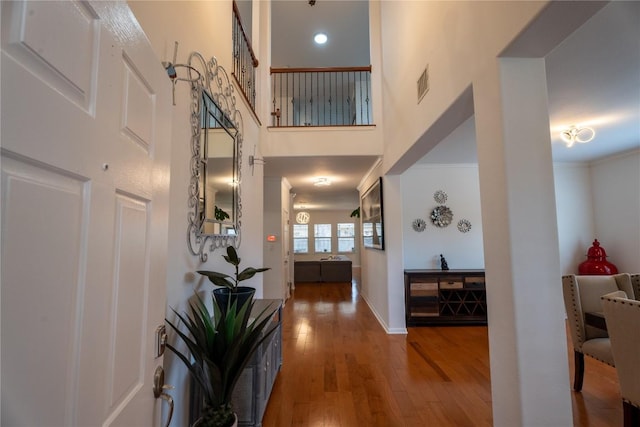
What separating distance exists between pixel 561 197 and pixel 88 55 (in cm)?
612

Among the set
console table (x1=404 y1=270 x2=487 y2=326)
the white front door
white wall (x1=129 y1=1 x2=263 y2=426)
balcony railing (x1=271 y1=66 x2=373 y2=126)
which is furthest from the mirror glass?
console table (x1=404 y1=270 x2=487 y2=326)

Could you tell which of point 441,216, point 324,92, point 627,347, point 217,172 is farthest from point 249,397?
point 324,92

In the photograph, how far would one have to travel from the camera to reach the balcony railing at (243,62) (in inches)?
118

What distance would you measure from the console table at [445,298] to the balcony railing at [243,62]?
11.3 feet

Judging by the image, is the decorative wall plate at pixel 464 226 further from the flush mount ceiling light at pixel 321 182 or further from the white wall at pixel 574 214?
the flush mount ceiling light at pixel 321 182

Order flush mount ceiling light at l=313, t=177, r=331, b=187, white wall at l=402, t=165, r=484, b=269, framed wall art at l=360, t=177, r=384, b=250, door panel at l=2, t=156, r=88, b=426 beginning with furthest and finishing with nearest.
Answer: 1. flush mount ceiling light at l=313, t=177, r=331, b=187
2. white wall at l=402, t=165, r=484, b=269
3. framed wall art at l=360, t=177, r=384, b=250
4. door panel at l=2, t=156, r=88, b=426

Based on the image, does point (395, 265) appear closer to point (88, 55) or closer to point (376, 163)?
point (376, 163)

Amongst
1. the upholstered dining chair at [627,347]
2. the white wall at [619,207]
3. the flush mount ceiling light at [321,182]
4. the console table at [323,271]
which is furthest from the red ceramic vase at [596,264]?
the console table at [323,271]

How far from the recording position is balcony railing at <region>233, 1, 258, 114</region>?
2.99m

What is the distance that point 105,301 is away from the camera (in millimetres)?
693

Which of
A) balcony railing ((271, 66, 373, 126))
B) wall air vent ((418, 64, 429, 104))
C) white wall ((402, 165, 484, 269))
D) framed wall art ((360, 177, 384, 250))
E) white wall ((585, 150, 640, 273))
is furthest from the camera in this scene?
white wall ((402, 165, 484, 269))

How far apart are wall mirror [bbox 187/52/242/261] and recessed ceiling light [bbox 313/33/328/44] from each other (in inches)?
142

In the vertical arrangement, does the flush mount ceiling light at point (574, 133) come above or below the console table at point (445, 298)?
above

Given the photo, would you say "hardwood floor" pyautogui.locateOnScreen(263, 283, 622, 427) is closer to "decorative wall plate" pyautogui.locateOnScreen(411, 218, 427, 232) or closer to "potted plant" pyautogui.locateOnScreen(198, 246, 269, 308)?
"potted plant" pyautogui.locateOnScreen(198, 246, 269, 308)
